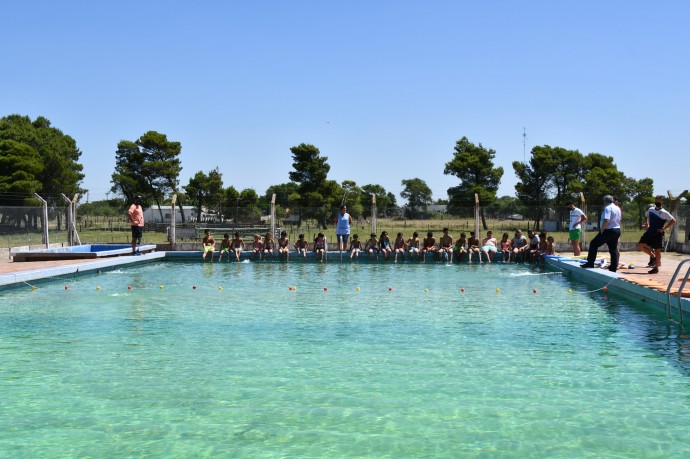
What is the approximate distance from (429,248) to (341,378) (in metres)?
13.6

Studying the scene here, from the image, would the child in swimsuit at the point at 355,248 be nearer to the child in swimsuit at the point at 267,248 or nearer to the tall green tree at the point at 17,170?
the child in swimsuit at the point at 267,248

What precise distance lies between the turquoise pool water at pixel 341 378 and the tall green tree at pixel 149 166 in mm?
39638

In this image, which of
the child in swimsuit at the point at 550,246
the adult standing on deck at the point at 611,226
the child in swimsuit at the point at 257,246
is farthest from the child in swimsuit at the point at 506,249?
the child in swimsuit at the point at 257,246

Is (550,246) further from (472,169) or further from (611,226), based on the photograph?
(472,169)

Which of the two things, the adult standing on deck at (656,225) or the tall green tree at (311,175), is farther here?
the tall green tree at (311,175)

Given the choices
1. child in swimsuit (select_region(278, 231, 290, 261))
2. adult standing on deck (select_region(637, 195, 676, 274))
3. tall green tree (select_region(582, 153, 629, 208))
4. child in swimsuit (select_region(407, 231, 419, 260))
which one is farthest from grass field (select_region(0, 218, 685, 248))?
tall green tree (select_region(582, 153, 629, 208))

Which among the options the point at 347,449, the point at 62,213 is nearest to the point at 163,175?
the point at 62,213

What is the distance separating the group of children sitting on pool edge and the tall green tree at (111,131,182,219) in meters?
31.1

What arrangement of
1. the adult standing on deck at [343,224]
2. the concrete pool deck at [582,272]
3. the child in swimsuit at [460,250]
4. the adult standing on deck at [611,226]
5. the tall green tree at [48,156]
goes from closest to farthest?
the concrete pool deck at [582,272], the adult standing on deck at [611,226], the child in swimsuit at [460,250], the adult standing on deck at [343,224], the tall green tree at [48,156]

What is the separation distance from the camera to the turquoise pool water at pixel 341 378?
4531 millimetres

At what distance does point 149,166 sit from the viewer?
4897 centimetres

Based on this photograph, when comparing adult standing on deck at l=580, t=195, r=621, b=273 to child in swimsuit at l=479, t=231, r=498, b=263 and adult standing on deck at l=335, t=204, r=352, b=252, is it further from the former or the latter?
adult standing on deck at l=335, t=204, r=352, b=252

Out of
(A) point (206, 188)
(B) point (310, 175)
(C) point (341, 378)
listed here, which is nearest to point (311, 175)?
(B) point (310, 175)

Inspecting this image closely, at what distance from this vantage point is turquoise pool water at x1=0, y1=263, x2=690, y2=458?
4531mm
